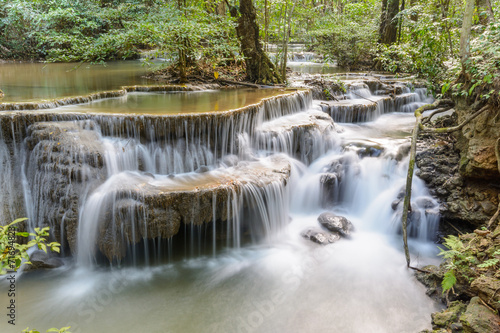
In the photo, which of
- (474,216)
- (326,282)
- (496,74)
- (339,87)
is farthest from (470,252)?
(339,87)

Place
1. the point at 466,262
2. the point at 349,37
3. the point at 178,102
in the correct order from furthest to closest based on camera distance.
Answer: the point at 349,37, the point at 178,102, the point at 466,262

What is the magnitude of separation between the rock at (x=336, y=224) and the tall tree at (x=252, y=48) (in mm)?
5900

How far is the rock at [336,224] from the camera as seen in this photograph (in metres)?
6.14

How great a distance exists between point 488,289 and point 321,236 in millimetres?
2716

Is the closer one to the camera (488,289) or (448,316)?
(488,289)

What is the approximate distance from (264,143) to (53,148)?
400cm

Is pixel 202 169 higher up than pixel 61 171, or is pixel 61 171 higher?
pixel 61 171

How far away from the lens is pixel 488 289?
142 inches

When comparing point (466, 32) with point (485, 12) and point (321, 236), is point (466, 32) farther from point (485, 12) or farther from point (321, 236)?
point (321, 236)

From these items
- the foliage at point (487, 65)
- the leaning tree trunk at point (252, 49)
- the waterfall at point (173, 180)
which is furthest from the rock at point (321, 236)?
the leaning tree trunk at point (252, 49)

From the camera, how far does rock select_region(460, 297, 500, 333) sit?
3271 mm

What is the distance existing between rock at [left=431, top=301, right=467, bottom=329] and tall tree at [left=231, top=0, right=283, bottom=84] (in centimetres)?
837

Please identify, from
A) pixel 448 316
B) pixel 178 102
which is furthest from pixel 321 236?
pixel 178 102

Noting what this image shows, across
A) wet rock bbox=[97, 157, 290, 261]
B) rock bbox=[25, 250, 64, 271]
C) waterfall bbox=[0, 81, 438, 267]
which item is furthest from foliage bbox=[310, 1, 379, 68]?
rock bbox=[25, 250, 64, 271]
